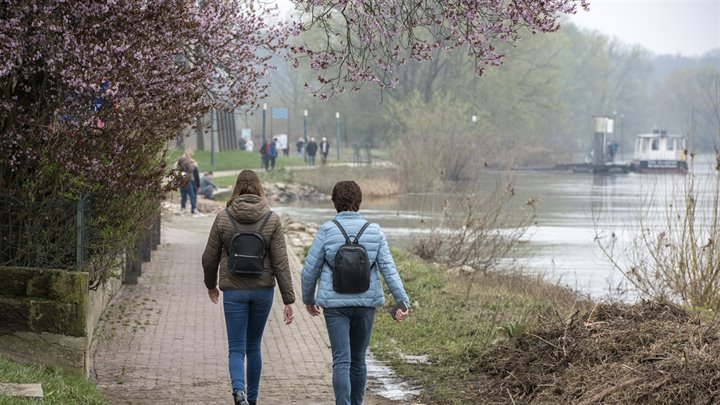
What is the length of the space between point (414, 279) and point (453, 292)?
1599 millimetres

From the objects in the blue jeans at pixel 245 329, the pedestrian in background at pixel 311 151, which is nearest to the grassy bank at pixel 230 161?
the pedestrian in background at pixel 311 151

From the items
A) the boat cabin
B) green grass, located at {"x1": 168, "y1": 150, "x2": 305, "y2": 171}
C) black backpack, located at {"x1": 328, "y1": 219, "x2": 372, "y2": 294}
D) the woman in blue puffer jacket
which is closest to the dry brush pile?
the woman in blue puffer jacket

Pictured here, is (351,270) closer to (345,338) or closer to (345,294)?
(345,294)

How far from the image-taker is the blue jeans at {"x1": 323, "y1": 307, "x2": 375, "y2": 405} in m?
8.11

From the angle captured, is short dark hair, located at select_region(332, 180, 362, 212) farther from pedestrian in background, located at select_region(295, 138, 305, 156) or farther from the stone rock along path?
pedestrian in background, located at select_region(295, 138, 305, 156)

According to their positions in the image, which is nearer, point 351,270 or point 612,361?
point 351,270

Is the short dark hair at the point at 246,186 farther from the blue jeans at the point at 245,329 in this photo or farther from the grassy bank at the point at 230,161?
the grassy bank at the point at 230,161

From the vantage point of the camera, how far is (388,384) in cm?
1055

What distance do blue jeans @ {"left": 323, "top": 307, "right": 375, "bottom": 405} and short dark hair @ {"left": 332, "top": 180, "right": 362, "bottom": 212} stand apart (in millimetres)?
673

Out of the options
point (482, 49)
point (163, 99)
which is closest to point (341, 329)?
point (163, 99)

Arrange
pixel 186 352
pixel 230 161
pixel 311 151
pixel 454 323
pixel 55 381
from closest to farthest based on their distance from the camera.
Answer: pixel 55 381 → pixel 186 352 → pixel 454 323 → pixel 230 161 → pixel 311 151

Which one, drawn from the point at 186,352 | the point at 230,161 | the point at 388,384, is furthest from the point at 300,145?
the point at 388,384

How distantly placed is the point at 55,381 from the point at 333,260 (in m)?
2.25

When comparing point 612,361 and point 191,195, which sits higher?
point 612,361
